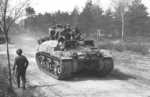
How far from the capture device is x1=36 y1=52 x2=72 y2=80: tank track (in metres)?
10.9

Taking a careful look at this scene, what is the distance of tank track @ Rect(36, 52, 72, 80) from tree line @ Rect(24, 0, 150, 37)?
33.5 metres

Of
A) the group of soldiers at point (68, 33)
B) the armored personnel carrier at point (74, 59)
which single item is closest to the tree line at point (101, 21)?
the group of soldiers at point (68, 33)

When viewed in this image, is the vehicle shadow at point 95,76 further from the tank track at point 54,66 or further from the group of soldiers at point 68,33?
the group of soldiers at point 68,33

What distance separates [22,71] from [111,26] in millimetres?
46017

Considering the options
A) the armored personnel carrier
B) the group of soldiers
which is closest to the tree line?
the group of soldiers

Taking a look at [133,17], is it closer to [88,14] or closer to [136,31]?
[136,31]

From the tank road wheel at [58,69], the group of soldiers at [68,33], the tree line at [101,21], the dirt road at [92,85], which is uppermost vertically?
the tree line at [101,21]

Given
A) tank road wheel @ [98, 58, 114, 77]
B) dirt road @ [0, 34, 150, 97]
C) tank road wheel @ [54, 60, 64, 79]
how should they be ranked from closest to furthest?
dirt road @ [0, 34, 150, 97] < tank road wheel @ [54, 60, 64, 79] < tank road wheel @ [98, 58, 114, 77]

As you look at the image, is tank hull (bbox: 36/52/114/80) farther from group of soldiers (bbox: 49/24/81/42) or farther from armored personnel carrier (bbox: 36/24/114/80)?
group of soldiers (bbox: 49/24/81/42)

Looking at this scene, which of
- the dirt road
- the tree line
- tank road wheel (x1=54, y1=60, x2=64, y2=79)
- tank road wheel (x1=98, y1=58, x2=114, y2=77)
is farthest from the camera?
the tree line

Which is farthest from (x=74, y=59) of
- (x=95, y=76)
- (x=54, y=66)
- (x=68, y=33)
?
(x=68, y=33)

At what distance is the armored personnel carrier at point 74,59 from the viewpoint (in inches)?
437

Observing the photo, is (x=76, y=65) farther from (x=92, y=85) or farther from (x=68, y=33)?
(x=68, y=33)

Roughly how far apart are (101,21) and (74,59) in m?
42.7
